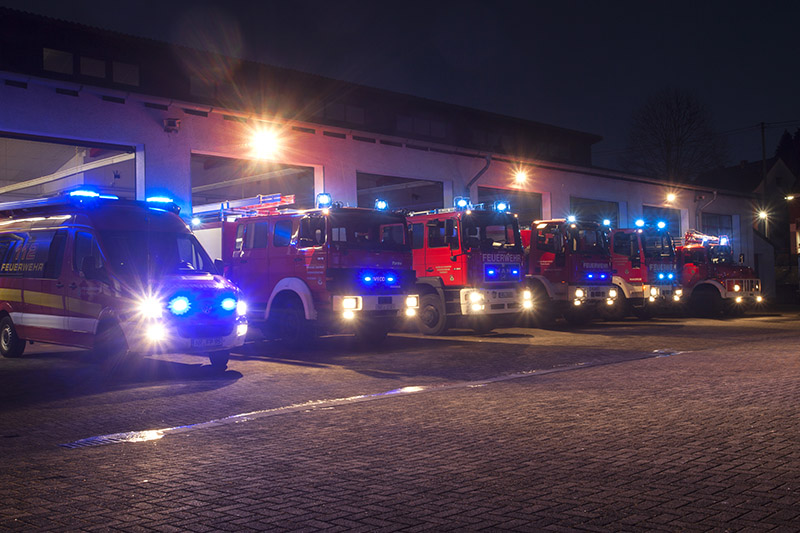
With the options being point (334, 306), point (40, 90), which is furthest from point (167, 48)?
point (334, 306)

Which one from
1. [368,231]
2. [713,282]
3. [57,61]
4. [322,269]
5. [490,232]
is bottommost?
[713,282]

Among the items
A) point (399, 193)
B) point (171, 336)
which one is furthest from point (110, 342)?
point (399, 193)

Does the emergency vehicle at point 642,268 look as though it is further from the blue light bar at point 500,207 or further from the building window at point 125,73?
the building window at point 125,73

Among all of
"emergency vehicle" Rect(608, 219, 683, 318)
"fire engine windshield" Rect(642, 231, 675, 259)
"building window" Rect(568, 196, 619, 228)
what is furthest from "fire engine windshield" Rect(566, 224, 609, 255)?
"building window" Rect(568, 196, 619, 228)

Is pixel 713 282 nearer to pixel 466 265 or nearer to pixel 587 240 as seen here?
pixel 587 240

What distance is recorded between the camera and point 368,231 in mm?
15461

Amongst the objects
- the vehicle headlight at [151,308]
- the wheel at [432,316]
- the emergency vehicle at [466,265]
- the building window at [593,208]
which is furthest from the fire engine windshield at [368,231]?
the building window at [593,208]

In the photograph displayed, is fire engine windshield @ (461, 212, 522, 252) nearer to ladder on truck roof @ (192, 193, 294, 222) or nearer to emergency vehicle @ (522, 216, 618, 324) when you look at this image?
emergency vehicle @ (522, 216, 618, 324)

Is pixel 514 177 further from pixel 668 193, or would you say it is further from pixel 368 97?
pixel 668 193

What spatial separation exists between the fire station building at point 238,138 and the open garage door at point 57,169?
59 millimetres

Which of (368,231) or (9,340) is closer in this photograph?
(9,340)

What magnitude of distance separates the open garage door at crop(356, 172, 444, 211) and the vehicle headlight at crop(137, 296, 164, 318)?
63.9 feet

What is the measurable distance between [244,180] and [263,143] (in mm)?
8555

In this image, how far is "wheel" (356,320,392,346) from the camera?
15.7 meters
